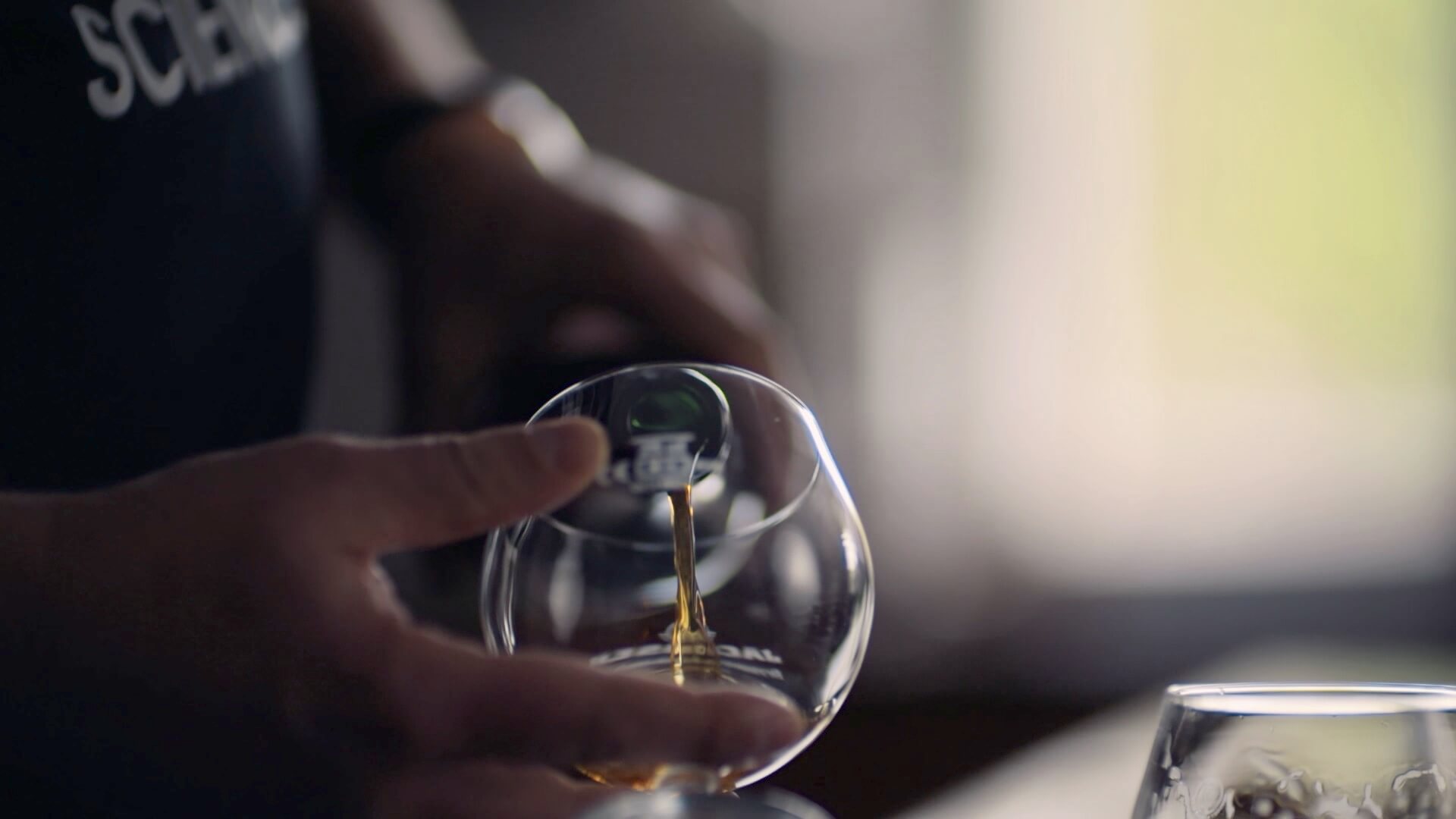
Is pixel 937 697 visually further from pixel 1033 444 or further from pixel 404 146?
pixel 404 146

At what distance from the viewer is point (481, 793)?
41 centimetres

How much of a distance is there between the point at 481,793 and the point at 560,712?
0.17ft

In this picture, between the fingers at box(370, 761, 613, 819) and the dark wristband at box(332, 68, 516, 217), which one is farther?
the dark wristband at box(332, 68, 516, 217)

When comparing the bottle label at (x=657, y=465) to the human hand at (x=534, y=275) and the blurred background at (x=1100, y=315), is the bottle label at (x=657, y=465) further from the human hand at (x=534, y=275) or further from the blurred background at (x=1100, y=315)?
the blurred background at (x=1100, y=315)

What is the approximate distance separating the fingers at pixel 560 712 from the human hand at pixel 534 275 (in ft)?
1.18

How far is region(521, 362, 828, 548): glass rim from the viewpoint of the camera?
41 cm

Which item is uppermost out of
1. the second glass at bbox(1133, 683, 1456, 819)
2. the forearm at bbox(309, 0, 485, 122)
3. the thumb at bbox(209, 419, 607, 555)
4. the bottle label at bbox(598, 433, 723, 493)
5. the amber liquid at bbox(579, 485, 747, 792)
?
the forearm at bbox(309, 0, 485, 122)

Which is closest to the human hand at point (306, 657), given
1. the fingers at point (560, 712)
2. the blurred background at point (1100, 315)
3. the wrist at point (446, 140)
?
the fingers at point (560, 712)

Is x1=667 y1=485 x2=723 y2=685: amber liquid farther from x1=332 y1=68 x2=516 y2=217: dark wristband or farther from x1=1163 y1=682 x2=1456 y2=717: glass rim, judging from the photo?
x1=332 y1=68 x2=516 y2=217: dark wristband

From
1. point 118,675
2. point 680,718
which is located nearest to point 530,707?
point 680,718

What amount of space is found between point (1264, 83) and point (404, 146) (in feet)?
6.90

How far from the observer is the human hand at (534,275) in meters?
0.80

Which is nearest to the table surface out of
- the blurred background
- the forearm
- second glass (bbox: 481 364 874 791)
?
second glass (bbox: 481 364 874 791)

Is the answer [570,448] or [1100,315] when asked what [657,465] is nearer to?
[570,448]
